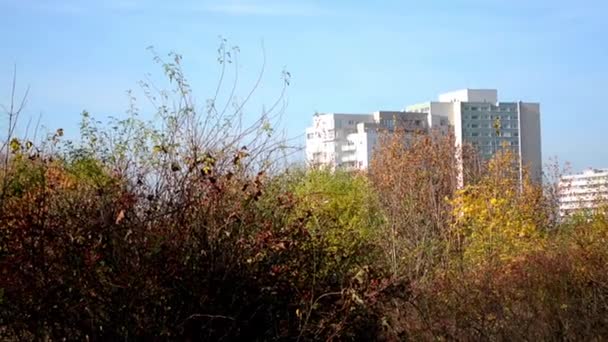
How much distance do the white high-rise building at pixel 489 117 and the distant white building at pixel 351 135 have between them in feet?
2.94

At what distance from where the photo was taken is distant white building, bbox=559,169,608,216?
41.2 feet

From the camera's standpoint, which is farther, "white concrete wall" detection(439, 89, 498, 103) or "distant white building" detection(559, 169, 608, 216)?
"white concrete wall" detection(439, 89, 498, 103)

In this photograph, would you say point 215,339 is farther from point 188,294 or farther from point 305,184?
point 305,184

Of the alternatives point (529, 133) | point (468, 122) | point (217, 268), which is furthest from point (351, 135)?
point (217, 268)

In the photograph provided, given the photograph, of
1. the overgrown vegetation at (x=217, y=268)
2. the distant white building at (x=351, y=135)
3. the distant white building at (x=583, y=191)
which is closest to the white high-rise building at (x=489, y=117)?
the distant white building at (x=351, y=135)

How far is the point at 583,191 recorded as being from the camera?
15.0 metres

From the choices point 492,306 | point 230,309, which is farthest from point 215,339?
point 492,306

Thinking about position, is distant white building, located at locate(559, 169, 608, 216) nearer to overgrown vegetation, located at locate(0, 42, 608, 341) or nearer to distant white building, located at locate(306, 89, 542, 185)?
overgrown vegetation, located at locate(0, 42, 608, 341)

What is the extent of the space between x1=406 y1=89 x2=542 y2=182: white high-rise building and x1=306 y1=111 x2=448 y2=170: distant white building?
0.89m

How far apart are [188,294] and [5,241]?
3.63ft

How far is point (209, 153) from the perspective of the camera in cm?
668

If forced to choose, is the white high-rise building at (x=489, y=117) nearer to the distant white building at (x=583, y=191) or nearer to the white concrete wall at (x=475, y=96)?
the white concrete wall at (x=475, y=96)

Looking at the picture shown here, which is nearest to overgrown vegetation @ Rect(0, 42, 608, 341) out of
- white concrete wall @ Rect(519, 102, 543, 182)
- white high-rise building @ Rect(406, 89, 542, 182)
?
white high-rise building @ Rect(406, 89, 542, 182)

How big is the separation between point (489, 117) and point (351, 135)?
6.77 metres
